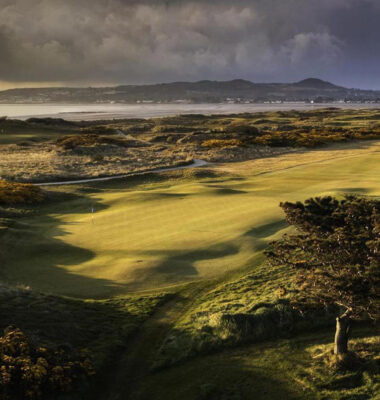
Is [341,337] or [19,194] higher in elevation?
[19,194]

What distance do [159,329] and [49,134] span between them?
105180mm

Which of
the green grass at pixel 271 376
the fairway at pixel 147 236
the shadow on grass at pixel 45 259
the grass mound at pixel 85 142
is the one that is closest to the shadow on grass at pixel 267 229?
the fairway at pixel 147 236

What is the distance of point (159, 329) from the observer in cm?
1702

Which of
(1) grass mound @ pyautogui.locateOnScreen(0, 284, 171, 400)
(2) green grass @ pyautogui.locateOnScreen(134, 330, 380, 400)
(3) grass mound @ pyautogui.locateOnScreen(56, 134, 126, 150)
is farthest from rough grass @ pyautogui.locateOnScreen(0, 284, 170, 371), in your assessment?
(3) grass mound @ pyautogui.locateOnScreen(56, 134, 126, 150)

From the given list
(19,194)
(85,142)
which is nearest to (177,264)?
(19,194)

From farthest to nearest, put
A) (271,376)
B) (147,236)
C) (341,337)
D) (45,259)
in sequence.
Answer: (147,236) → (45,259) → (341,337) → (271,376)

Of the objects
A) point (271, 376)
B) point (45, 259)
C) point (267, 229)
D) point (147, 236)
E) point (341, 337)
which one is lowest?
point (271, 376)

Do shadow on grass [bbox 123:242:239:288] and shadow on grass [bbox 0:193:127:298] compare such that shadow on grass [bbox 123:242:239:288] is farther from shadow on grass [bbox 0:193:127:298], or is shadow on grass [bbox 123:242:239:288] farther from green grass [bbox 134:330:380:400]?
green grass [bbox 134:330:380:400]

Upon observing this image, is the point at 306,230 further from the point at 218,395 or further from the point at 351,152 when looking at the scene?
the point at 351,152

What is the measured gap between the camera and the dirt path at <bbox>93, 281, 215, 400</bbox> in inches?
528

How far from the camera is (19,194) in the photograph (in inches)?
1572

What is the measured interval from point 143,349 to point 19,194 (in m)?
29.1

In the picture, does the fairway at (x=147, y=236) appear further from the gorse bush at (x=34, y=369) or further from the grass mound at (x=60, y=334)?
the gorse bush at (x=34, y=369)

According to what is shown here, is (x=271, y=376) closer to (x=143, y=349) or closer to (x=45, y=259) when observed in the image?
(x=143, y=349)
